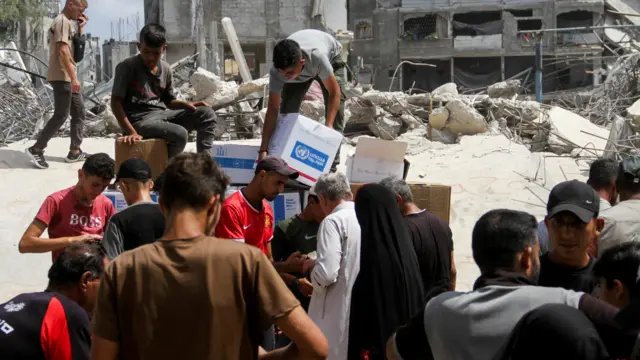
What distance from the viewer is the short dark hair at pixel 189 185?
2396 millimetres

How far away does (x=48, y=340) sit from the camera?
8.89ft

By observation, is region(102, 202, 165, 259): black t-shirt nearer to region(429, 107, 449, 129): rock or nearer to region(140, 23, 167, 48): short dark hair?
region(140, 23, 167, 48): short dark hair

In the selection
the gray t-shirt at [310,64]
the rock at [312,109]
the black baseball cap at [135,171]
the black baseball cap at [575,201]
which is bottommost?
the black baseball cap at [575,201]

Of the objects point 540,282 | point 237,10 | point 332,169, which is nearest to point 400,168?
point 332,169

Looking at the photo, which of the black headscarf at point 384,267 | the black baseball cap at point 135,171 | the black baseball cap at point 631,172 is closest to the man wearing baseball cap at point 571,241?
the black headscarf at point 384,267

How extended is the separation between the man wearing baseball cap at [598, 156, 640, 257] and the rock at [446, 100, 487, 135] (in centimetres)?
799

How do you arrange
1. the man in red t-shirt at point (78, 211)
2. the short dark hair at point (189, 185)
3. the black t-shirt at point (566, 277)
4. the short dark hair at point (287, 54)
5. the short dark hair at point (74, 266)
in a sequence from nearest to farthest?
the short dark hair at point (189, 185) → the short dark hair at point (74, 266) → the black t-shirt at point (566, 277) → the man in red t-shirt at point (78, 211) → the short dark hair at point (287, 54)

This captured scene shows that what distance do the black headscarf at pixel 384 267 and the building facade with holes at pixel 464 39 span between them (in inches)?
1714

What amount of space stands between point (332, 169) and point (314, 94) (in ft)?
25.2

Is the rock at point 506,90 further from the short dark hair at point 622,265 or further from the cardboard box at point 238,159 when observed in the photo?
the short dark hair at point 622,265

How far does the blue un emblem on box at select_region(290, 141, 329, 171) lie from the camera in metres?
5.91

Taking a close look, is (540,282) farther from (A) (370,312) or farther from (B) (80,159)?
(B) (80,159)

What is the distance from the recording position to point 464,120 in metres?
12.2

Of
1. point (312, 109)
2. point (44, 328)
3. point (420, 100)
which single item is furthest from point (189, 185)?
point (420, 100)
